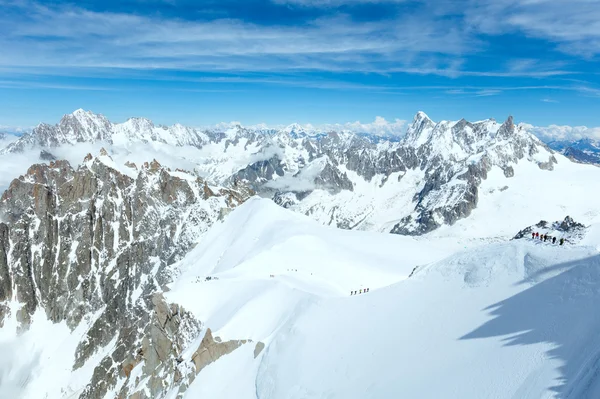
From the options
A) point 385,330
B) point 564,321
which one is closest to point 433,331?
point 385,330

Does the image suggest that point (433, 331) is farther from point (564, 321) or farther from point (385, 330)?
point (564, 321)

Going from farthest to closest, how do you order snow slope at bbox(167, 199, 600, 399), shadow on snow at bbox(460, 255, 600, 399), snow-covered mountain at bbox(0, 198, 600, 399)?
snow-covered mountain at bbox(0, 198, 600, 399), snow slope at bbox(167, 199, 600, 399), shadow on snow at bbox(460, 255, 600, 399)

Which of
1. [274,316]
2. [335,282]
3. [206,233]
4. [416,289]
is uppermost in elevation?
[416,289]

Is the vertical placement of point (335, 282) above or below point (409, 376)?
below

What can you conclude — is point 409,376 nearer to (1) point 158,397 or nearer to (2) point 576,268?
(2) point 576,268

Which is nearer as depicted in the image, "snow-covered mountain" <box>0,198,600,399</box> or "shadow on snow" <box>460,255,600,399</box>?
"shadow on snow" <box>460,255,600,399</box>

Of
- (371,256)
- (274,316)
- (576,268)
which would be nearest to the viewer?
(576,268)

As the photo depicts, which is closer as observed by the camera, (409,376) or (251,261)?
(409,376)

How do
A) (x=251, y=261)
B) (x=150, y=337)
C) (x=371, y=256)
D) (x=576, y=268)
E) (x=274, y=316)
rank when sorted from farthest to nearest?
(x=371, y=256) < (x=251, y=261) < (x=150, y=337) < (x=274, y=316) < (x=576, y=268)

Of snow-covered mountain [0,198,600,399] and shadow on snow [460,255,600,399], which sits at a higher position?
shadow on snow [460,255,600,399]

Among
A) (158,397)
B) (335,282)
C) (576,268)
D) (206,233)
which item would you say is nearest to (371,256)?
(335,282)
